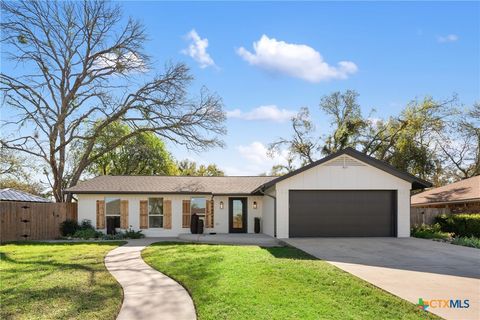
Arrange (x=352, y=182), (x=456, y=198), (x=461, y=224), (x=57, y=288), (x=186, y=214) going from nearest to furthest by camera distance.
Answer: (x=57, y=288) < (x=352, y=182) < (x=461, y=224) < (x=186, y=214) < (x=456, y=198)

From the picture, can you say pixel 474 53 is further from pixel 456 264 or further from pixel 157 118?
pixel 157 118

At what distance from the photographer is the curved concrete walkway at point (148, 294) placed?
624cm

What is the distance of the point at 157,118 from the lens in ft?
91.6

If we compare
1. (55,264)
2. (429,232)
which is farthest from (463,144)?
(55,264)

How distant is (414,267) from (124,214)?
573 inches

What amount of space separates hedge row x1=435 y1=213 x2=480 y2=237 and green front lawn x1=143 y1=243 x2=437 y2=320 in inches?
438

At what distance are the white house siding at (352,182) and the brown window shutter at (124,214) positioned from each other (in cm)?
789

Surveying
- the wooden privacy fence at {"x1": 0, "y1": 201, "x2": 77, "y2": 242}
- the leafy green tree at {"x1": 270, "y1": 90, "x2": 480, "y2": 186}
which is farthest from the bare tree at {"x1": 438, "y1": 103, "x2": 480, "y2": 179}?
the wooden privacy fence at {"x1": 0, "y1": 201, "x2": 77, "y2": 242}

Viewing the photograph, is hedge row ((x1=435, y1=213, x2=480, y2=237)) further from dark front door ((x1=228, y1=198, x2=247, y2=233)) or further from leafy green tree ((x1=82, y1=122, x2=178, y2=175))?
leafy green tree ((x1=82, y1=122, x2=178, y2=175))

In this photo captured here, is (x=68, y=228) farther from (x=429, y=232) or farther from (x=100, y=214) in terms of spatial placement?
(x=429, y=232)

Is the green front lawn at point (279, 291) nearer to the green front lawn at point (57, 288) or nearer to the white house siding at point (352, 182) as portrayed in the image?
the green front lawn at point (57, 288)

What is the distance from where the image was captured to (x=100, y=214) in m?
20.5

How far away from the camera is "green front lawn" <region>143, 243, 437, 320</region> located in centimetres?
600

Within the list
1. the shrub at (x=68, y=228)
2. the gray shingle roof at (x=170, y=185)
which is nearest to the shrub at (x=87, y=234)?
the shrub at (x=68, y=228)
